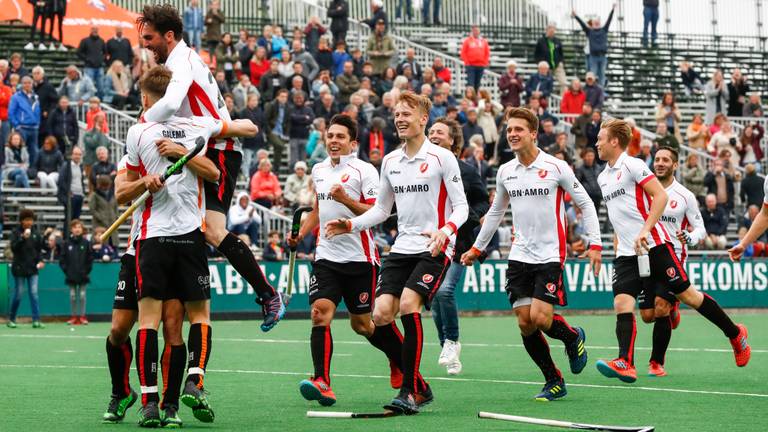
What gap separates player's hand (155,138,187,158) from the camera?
32.0 feet

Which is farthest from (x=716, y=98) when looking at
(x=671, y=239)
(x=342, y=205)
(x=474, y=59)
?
(x=342, y=205)

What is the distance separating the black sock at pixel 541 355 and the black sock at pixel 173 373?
10.9 feet

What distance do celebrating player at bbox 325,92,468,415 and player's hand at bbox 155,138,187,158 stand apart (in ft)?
5.56

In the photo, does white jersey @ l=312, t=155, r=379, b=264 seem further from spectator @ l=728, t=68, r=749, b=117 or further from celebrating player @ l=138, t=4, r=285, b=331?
spectator @ l=728, t=68, r=749, b=117

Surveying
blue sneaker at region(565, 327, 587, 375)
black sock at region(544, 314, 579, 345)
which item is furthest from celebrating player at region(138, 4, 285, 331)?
blue sneaker at region(565, 327, 587, 375)

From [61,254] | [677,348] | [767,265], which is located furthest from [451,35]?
[677,348]

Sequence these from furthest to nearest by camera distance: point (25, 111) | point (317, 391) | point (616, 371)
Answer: point (25, 111)
point (616, 371)
point (317, 391)

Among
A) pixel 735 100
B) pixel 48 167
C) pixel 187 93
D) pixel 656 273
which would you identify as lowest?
pixel 656 273

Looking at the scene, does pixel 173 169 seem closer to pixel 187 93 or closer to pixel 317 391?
pixel 187 93

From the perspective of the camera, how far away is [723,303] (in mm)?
29547

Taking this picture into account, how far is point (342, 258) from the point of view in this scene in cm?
1190

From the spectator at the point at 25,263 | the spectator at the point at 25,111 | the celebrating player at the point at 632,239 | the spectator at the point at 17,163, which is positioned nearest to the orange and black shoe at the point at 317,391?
the celebrating player at the point at 632,239

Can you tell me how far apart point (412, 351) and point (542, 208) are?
6.35 ft

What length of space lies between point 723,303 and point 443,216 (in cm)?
1936
